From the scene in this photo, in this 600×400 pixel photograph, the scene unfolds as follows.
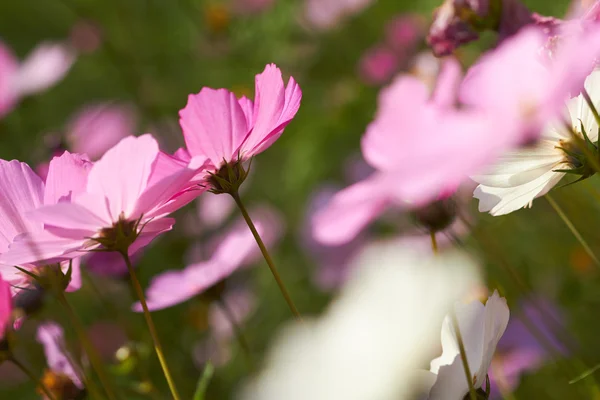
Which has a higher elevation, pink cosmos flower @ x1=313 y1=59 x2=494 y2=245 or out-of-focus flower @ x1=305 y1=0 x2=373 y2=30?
out-of-focus flower @ x1=305 y1=0 x2=373 y2=30

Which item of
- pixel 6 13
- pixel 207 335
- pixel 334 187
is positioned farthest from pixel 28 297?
pixel 6 13

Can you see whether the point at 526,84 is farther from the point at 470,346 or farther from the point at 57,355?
the point at 57,355

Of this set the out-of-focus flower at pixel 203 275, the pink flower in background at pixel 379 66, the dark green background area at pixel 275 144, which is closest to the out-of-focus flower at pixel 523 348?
the dark green background area at pixel 275 144

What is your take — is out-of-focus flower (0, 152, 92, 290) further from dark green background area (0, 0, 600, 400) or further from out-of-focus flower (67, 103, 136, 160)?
out-of-focus flower (67, 103, 136, 160)

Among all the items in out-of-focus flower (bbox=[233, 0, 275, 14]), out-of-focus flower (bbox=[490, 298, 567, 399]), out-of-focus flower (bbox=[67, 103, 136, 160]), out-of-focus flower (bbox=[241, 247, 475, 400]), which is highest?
out-of-focus flower (bbox=[233, 0, 275, 14])

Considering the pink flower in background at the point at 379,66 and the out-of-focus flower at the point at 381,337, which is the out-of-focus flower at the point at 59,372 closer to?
the out-of-focus flower at the point at 381,337

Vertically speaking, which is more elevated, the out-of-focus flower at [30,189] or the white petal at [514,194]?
the out-of-focus flower at [30,189]

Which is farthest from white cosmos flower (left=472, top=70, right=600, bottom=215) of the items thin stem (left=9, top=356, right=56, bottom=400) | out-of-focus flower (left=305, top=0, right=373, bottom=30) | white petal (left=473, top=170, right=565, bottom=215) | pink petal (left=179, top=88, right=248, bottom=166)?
out-of-focus flower (left=305, top=0, right=373, bottom=30)
